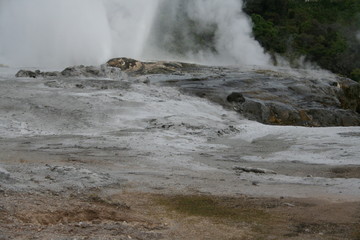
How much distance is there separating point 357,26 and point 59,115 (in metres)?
35.7

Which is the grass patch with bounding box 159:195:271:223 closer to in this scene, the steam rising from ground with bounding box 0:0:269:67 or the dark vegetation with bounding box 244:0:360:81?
the steam rising from ground with bounding box 0:0:269:67

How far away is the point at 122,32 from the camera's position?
82.8 feet

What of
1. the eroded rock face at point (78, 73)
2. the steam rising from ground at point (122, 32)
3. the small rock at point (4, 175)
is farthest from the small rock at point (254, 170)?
the steam rising from ground at point (122, 32)

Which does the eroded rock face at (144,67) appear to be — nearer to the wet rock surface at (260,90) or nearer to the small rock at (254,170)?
the wet rock surface at (260,90)

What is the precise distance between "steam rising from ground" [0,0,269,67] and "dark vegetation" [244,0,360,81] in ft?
8.01

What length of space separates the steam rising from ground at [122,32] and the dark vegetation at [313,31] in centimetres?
244

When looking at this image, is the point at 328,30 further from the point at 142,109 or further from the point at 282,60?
the point at 142,109

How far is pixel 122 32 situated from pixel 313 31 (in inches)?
743

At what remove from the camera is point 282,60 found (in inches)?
1261

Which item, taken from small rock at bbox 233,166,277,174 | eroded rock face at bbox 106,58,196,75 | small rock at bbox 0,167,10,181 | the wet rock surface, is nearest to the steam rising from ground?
eroded rock face at bbox 106,58,196,75

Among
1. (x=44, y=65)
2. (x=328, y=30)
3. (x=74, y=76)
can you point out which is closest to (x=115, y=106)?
(x=74, y=76)

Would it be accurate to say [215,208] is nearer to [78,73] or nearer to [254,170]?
[254,170]

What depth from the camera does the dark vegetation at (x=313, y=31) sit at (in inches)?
1346

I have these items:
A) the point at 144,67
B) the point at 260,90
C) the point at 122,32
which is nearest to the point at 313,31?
the point at 122,32
